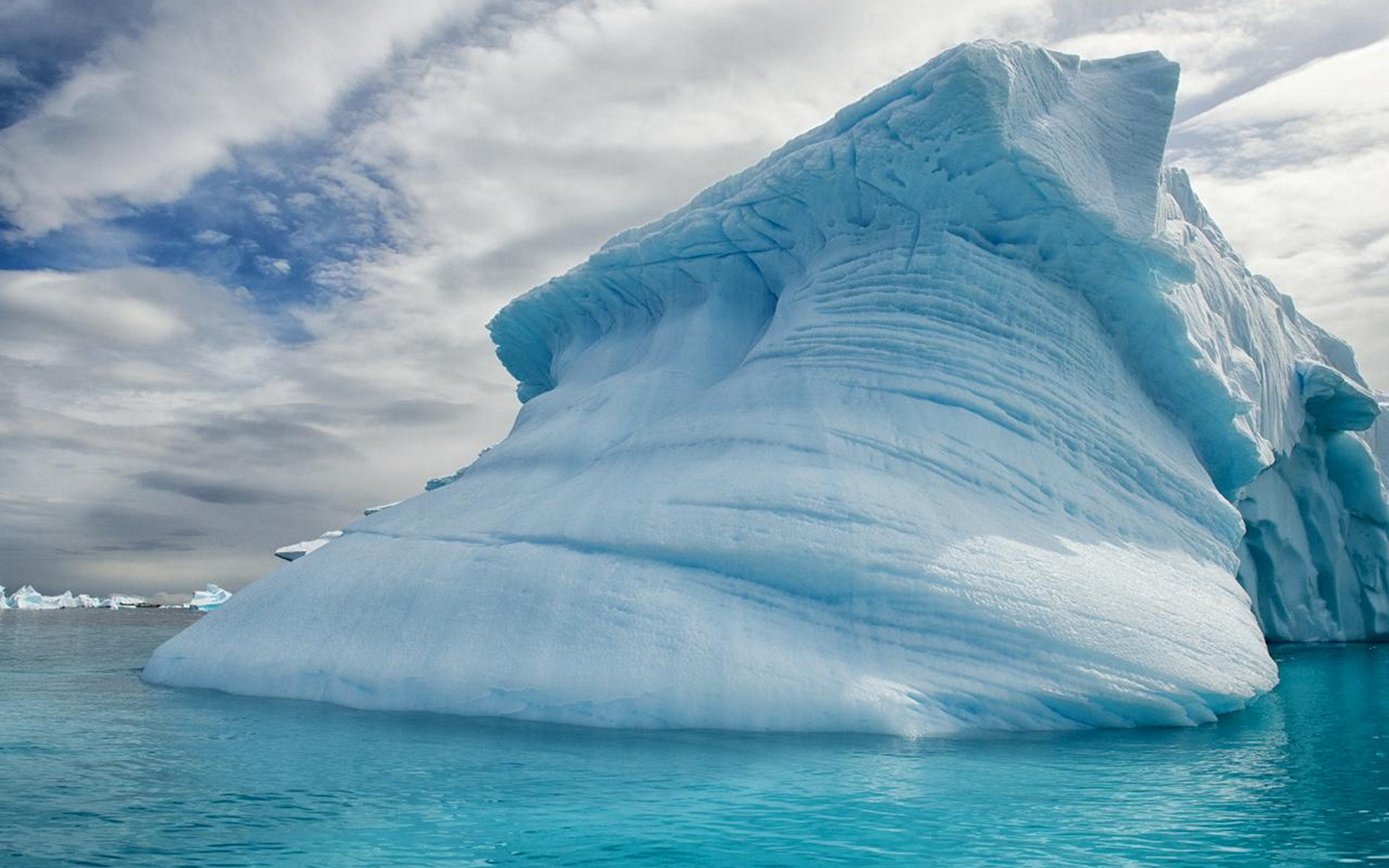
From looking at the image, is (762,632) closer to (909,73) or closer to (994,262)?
(994,262)

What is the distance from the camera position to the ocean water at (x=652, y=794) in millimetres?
4184

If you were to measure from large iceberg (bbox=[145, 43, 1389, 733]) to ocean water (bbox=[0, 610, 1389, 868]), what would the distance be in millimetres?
549

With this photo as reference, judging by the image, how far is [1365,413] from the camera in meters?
18.2

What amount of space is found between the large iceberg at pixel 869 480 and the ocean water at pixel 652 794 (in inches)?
21.6

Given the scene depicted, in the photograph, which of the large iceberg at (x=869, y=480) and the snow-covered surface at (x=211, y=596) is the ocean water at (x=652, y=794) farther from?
the snow-covered surface at (x=211, y=596)

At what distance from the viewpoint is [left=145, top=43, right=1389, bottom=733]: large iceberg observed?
7602 mm

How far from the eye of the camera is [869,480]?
28.5ft

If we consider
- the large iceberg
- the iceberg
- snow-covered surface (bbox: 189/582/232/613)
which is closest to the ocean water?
the large iceberg

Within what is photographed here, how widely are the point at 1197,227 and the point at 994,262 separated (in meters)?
7.54

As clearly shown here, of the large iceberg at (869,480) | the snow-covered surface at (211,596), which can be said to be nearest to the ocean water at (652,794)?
the large iceberg at (869,480)

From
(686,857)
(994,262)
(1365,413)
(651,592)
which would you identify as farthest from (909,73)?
(1365,413)

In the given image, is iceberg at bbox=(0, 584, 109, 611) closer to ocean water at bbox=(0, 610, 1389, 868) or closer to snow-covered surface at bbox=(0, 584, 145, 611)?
snow-covered surface at bbox=(0, 584, 145, 611)

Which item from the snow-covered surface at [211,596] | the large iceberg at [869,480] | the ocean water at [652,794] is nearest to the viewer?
the ocean water at [652,794]

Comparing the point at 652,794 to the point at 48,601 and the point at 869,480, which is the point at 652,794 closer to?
the point at 869,480
